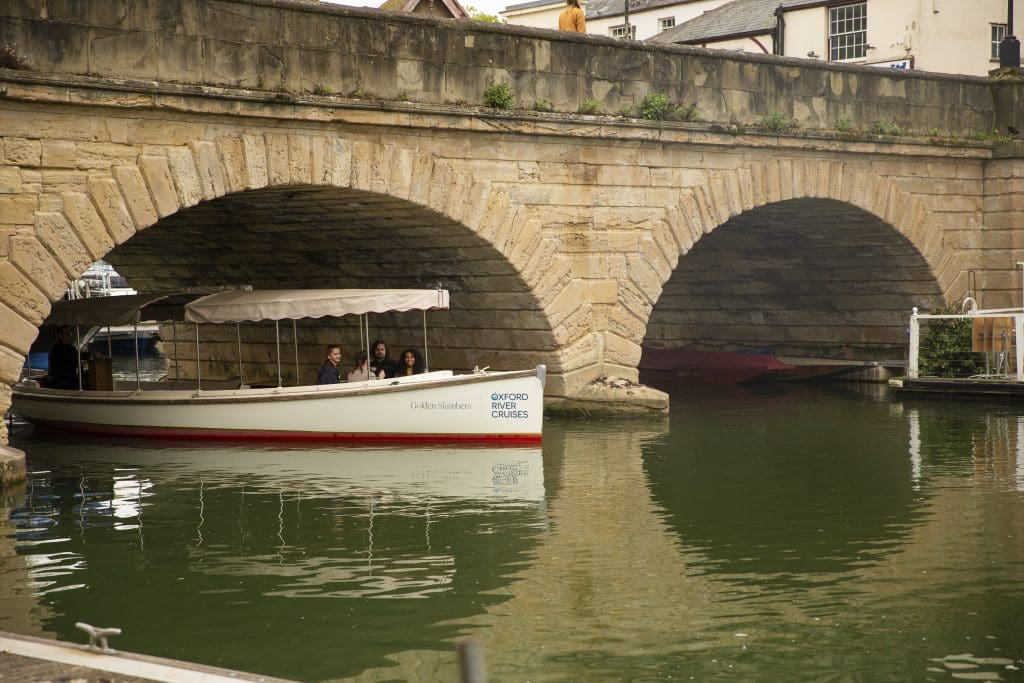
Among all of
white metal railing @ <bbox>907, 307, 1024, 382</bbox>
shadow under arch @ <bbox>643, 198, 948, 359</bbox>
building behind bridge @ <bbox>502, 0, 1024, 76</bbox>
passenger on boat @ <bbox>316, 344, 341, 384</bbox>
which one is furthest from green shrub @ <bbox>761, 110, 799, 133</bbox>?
building behind bridge @ <bbox>502, 0, 1024, 76</bbox>

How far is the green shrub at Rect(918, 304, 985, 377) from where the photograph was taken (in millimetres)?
20594

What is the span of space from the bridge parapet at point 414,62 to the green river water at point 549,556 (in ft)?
12.4

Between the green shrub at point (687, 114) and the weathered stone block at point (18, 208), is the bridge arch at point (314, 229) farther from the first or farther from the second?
the green shrub at point (687, 114)

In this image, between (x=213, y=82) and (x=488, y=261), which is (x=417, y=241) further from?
(x=213, y=82)

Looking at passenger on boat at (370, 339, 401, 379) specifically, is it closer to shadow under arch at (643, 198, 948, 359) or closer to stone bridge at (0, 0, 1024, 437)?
stone bridge at (0, 0, 1024, 437)

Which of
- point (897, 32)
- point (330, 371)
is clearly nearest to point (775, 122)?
point (330, 371)

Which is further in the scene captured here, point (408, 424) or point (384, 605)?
point (408, 424)

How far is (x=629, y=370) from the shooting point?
58.9 ft

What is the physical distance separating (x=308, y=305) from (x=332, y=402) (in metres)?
1.11

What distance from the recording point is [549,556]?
10469 mm

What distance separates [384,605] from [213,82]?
22.6 feet

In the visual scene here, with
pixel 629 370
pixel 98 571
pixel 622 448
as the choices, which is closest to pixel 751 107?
pixel 629 370

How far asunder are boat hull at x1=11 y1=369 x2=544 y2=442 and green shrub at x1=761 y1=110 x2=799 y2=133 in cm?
504

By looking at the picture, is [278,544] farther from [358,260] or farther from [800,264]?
[800,264]
